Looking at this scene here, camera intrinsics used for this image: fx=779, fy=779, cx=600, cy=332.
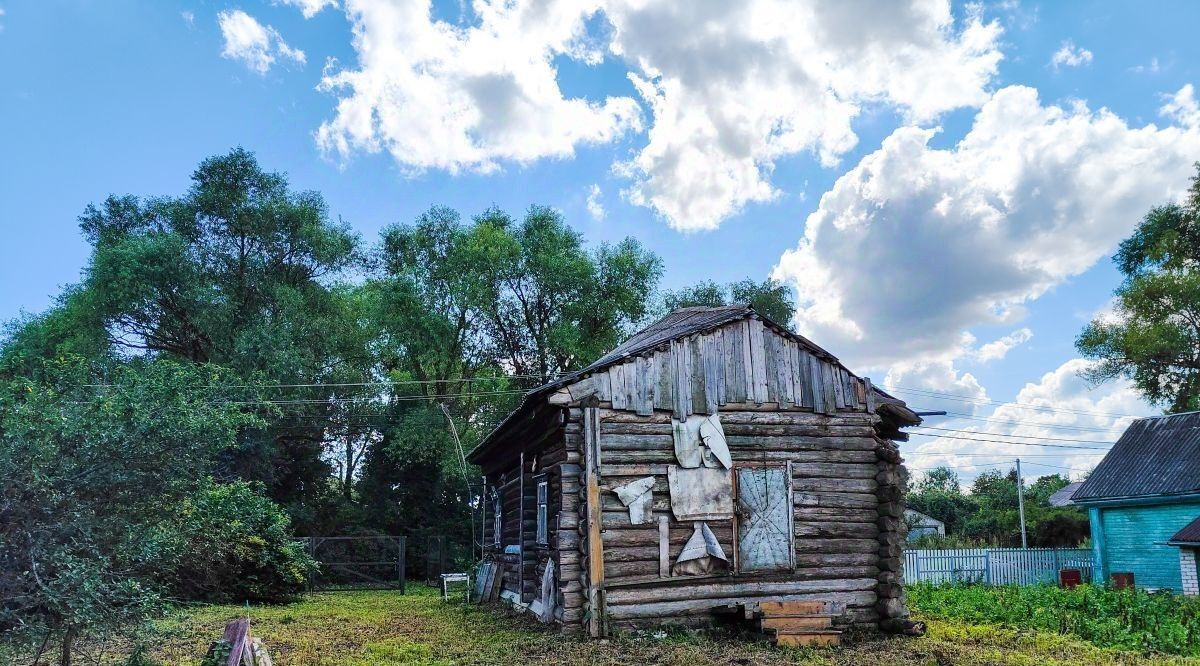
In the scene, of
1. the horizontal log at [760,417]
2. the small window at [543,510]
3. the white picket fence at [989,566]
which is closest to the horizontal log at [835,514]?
the horizontal log at [760,417]

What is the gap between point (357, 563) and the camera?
2683 centimetres

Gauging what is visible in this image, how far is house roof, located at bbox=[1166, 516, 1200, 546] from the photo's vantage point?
20641 mm

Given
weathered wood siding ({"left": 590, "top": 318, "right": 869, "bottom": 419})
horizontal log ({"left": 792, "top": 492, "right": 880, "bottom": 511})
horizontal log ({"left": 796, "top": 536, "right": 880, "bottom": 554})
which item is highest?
weathered wood siding ({"left": 590, "top": 318, "right": 869, "bottom": 419})

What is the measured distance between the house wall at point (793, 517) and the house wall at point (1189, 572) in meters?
14.2

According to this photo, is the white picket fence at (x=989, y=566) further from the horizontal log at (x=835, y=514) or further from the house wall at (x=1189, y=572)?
the horizontal log at (x=835, y=514)

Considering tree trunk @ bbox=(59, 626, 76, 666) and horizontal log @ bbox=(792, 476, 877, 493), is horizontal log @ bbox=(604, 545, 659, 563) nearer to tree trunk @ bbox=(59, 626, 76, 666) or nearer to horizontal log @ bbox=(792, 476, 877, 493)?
horizontal log @ bbox=(792, 476, 877, 493)

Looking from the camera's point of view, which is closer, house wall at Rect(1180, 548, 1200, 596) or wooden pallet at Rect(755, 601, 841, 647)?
wooden pallet at Rect(755, 601, 841, 647)

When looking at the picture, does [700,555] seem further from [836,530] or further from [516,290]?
[516,290]

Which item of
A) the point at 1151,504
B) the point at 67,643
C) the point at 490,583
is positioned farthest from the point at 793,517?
the point at 1151,504

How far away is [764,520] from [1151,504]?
700 inches

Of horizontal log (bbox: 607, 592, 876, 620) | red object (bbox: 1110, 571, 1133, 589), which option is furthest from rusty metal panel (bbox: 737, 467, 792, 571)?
red object (bbox: 1110, 571, 1133, 589)

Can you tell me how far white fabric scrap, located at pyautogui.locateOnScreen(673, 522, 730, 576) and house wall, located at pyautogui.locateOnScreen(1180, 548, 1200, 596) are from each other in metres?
17.0

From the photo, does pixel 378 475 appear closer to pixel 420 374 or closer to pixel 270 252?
pixel 420 374

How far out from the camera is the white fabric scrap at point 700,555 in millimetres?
12297
